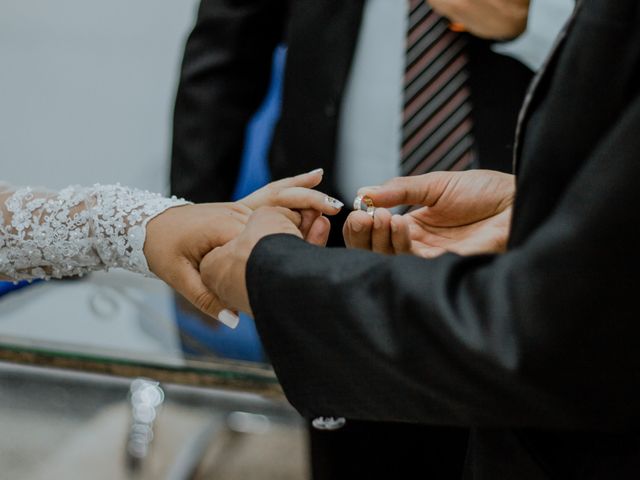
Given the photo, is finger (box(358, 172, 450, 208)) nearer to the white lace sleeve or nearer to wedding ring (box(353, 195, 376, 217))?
wedding ring (box(353, 195, 376, 217))

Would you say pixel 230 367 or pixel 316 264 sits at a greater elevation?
pixel 316 264

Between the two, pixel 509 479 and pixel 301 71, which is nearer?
pixel 509 479

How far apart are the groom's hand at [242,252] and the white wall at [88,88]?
47 cm

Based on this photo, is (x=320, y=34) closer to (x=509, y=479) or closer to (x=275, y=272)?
Answer: (x=275, y=272)

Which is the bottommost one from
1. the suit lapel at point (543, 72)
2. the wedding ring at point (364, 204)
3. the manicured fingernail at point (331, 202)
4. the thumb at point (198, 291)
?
the thumb at point (198, 291)

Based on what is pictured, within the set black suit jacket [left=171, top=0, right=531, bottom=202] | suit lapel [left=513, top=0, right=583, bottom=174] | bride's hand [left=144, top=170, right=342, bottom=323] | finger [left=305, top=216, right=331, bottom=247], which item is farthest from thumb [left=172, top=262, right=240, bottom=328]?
suit lapel [left=513, top=0, right=583, bottom=174]

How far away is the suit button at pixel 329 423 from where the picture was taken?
112cm

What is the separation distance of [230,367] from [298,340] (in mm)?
465

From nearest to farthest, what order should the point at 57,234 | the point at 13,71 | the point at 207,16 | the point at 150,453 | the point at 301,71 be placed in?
the point at 57,234, the point at 301,71, the point at 207,16, the point at 13,71, the point at 150,453

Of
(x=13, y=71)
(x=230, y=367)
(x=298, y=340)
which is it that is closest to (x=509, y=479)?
(x=298, y=340)

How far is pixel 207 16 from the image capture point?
1.16 meters

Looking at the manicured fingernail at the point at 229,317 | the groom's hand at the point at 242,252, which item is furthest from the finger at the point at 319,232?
the manicured fingernail at the point at 229,317

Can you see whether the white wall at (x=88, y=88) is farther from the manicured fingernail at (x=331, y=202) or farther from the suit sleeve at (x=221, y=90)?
the manicured fingernail at (x=331, y=202)

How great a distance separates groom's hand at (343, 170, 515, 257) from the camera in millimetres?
776
